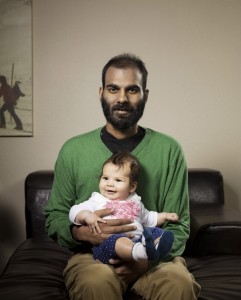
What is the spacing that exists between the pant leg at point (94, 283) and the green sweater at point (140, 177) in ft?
0.88

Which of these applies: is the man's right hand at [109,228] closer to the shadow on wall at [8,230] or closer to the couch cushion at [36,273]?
the couch cushion at [36,273]

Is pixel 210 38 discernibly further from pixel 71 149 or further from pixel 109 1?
pixel 71 149

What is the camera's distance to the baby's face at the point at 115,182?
1.56 m

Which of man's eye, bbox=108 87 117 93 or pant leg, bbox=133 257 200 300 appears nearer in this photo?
pant leg, bbox=133 257 200 300

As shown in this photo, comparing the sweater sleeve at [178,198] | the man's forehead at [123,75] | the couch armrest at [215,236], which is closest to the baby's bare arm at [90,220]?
the sweater sleeve at [178,198]

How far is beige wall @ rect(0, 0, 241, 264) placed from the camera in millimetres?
2807

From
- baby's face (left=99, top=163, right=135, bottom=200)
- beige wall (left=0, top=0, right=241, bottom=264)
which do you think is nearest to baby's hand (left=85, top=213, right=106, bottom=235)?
baby's face (left=99, top=163, right=135, bottom=200)

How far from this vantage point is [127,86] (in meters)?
1.74

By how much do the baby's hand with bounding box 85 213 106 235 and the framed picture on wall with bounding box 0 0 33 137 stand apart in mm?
1488

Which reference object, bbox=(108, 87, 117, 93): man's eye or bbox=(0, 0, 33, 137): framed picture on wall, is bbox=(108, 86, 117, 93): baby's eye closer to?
bbox=(108, 87, 117, 93): man's eye

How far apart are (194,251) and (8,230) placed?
1.46 metres

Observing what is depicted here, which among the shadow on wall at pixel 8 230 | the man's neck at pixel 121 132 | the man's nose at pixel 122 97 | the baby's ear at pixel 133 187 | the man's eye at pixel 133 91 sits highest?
the man's eye at pixel 133 91

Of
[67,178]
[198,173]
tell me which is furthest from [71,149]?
[198,173]

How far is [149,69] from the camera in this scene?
112 inches
